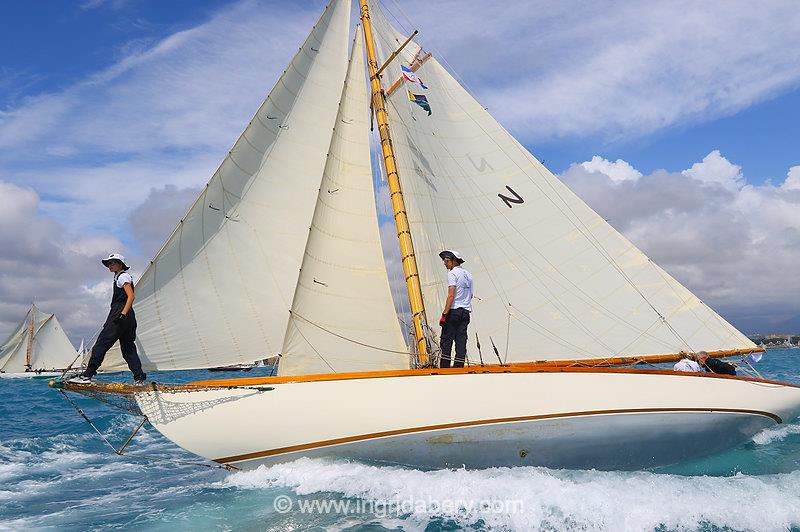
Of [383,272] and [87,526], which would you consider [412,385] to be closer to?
[383,272]

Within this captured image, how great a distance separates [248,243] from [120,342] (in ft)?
10.2

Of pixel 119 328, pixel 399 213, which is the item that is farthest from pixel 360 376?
pixel 399 213

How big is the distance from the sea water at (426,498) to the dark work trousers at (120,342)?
7.19 ft

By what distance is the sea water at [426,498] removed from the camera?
7293mm

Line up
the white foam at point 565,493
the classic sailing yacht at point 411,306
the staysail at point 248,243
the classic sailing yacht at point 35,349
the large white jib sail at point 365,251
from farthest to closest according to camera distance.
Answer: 1. the classic sailing yacht at point 35,349
2. the large white jib sail at point 365,251
3. the staysail at point 248,243
4. the classic sailing yacht at point 411,306
5. the white foam at point 565,493

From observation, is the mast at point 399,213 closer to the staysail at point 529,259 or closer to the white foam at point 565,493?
the staysail at point 529,259

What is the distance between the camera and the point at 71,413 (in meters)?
22.1

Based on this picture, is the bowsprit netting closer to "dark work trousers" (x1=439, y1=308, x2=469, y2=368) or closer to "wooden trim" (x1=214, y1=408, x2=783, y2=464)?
"wooden trim" (x1=214, y1=408, x2=783, y2=464)

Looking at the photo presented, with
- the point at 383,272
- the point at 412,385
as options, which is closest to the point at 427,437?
the point at 412,385

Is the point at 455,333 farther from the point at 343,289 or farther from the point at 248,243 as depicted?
the point at 248,243

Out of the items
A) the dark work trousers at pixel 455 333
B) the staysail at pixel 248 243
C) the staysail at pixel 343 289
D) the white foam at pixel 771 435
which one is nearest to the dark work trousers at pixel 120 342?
the staysail at pixel 248 243

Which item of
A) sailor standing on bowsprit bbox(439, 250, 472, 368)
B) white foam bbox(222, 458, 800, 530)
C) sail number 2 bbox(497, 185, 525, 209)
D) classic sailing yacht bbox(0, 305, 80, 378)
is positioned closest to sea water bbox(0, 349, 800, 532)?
white foam bbox(222, 458, 800, 530)

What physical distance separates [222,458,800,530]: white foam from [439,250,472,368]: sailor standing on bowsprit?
2305 millimetres

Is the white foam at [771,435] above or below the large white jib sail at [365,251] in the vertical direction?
below
